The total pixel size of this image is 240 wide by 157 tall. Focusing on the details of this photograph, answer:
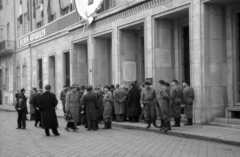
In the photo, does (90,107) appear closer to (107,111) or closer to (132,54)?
(107,111)

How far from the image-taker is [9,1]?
1576 inches

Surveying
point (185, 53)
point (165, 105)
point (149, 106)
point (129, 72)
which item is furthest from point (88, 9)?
point (165, 105)

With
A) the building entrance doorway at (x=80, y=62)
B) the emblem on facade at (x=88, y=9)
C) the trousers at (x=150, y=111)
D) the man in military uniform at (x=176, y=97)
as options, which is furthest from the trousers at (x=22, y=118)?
the building entrance doorway at (x=80, y=62)

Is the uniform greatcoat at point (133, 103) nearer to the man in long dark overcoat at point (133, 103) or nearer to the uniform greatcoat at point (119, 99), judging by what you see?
the man in long dark overcoat at point (133, 103)

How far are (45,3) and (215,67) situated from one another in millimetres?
20150

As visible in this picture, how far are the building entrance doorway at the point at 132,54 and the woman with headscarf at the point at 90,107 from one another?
5.83 meters

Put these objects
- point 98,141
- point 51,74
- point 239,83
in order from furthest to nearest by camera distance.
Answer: point 51,74, point 239,83, point 98,141

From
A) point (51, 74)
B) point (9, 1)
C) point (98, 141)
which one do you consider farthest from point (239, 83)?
point (9, 1)

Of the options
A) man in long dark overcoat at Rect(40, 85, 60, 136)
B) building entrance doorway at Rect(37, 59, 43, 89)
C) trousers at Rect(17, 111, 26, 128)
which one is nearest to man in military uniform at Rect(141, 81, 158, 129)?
man in long dark overcoat at Rect(40, 85, 60, 136)

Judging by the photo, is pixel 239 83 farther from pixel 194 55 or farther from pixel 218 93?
pixel 194 55

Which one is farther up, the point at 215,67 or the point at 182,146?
the point at 215,67

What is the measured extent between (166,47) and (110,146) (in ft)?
28.1

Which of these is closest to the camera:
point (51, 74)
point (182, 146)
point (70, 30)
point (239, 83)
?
point (182, 146)

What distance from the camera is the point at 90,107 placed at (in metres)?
14.0
